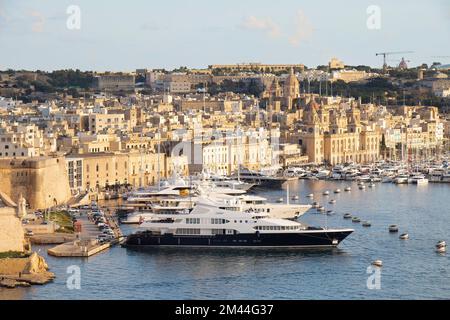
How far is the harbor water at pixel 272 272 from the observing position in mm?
9477

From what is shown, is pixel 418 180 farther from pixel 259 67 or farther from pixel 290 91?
pixel 259 67

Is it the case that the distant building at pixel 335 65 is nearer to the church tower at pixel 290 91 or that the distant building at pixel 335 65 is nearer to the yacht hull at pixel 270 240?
the church tower at pixel 290 91

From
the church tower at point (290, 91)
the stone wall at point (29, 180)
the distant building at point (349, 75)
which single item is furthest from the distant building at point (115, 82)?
the stone wall at point (29, 180)

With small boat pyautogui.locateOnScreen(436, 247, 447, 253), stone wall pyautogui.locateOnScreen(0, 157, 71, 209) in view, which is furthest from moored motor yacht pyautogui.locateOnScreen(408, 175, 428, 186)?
small boat pyautogui.locateOnScreen(436, 247, 447, 253)

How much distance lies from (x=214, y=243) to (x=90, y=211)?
8.97 feet

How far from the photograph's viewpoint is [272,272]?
10.5 metres

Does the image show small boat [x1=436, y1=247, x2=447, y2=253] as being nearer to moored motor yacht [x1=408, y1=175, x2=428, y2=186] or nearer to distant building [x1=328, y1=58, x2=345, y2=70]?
moored motor yacht [x1=408, y1=175, x2=428, y2=186]

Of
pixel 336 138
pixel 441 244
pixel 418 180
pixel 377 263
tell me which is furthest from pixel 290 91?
pixel 377 263

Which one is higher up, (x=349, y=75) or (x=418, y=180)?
(x=349, y=75)

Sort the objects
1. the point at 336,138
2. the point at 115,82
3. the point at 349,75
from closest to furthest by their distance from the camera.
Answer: the point at 336,138 → the point at 115,82 → the point at 349,75

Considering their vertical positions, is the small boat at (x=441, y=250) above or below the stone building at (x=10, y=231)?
below

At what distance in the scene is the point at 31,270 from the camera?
988 cm
